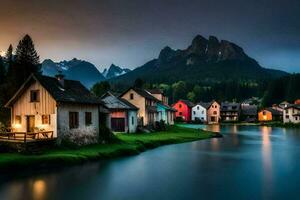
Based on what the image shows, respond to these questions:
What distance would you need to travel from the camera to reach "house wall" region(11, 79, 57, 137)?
3962cm

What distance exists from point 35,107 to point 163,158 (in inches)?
590

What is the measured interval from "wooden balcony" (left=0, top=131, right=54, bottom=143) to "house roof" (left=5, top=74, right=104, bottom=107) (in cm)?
382

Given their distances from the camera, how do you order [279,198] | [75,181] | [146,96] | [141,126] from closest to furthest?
[279,198], [75,181], [141,126], [146,96]

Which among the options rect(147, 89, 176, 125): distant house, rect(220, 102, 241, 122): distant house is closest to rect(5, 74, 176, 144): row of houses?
rect(147, 89, 176, 125): distant house

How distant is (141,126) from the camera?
68.1 meters

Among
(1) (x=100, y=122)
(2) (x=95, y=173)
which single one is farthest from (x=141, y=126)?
(2) (x=95, y=173)

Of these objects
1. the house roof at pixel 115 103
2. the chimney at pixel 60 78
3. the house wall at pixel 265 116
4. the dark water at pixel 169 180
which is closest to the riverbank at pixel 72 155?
the dark water at pixel 169 180

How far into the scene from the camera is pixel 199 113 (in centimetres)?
15638

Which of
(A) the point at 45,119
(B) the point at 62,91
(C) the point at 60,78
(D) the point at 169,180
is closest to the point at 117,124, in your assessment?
(C) the point at 60,78

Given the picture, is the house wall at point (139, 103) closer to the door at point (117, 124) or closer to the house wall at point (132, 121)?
the house wall at point (132, 121)

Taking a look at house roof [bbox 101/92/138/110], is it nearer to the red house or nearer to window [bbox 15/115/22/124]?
window [bbox 15/115/22/124]

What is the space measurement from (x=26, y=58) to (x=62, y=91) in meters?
32.8

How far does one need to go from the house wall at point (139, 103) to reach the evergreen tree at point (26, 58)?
1831cm

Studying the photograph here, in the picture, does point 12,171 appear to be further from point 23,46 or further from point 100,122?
point 23,46
